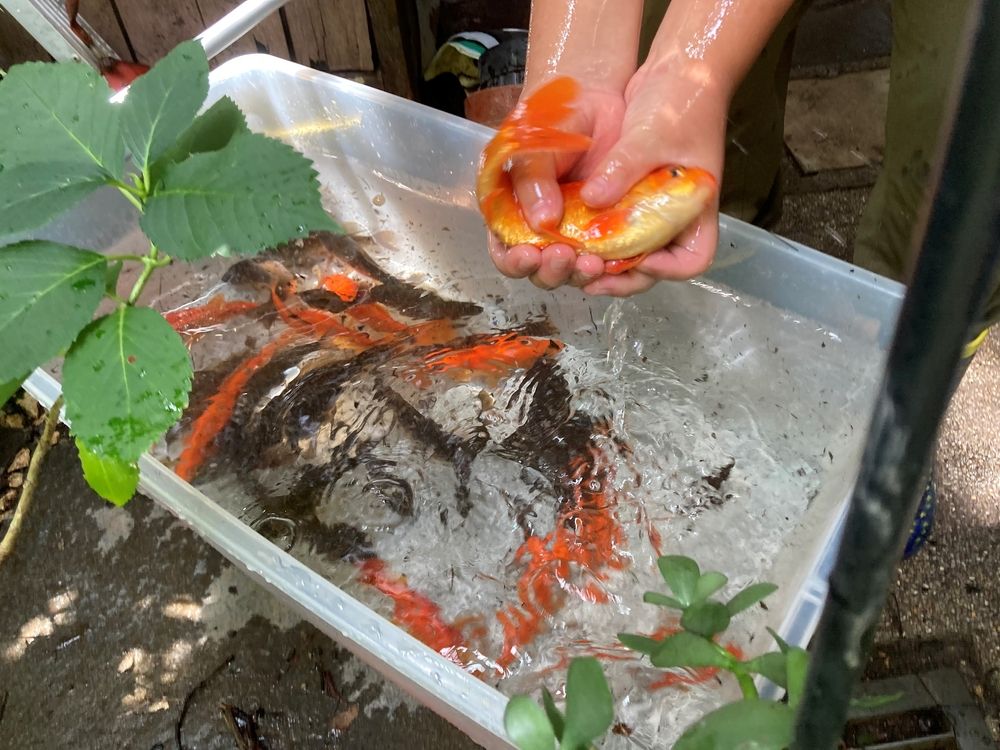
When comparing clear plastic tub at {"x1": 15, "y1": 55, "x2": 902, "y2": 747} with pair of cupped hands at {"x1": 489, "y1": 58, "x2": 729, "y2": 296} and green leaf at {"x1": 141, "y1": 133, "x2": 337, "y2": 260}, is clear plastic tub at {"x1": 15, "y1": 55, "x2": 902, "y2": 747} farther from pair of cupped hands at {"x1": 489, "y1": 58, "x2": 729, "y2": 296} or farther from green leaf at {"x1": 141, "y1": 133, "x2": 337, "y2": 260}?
green leaf at {"x1": 141, "y1": 133, "x2": 337, "y2": 260}

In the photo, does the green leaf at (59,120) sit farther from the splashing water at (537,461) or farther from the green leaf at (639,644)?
the green leaf at (639,644)

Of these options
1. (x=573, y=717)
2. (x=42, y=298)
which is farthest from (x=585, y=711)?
(x=42, y=298)

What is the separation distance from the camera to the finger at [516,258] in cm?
93

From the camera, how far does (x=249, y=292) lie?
1395 millimetres

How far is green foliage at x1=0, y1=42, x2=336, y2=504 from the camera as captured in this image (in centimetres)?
67

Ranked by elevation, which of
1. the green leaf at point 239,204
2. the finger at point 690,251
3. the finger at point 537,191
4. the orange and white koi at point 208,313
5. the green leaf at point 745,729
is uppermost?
the green leaf at point 239,204

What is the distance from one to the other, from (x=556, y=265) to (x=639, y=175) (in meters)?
0.16

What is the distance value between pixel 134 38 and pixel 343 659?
156 centimetres

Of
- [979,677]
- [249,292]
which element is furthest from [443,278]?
[979,677]

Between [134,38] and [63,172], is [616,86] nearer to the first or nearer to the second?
[63,172]

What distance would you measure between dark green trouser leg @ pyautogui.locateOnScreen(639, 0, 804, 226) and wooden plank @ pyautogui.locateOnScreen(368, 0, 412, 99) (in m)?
0.71

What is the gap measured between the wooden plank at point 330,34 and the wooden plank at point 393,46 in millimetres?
34

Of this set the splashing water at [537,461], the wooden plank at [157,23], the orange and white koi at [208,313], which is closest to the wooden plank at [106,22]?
the wooden plank at [157,23]

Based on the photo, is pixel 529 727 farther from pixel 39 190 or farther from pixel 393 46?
pixel 393 46
